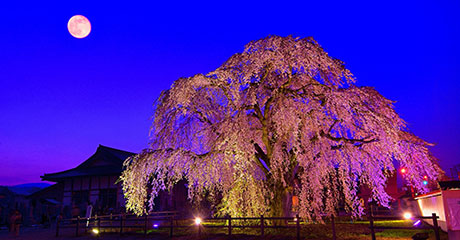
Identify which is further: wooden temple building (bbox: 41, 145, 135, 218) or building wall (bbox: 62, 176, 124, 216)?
wooden temple building (bbox: 41, 145, 135, 218)

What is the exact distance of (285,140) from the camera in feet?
42.7

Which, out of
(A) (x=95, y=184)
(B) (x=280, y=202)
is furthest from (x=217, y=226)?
(A) (x=95, y=184)

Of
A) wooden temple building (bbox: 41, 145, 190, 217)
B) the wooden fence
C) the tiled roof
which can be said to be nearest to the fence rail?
the wooden fence

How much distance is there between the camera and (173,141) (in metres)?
13.9

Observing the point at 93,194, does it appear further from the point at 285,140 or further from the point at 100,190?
the point at 285,140

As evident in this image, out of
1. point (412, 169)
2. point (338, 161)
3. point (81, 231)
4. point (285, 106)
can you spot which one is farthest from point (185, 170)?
point (81, 231)

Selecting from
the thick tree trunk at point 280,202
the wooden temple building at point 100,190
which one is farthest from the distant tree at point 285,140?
the wooden temple building at point 100,190

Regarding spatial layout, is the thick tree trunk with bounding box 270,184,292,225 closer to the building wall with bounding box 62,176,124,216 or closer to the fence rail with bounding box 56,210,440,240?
the fence rail with bounding box 56,210,440,240

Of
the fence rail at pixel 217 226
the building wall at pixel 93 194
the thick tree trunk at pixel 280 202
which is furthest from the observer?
the building wall at pixel 93 194

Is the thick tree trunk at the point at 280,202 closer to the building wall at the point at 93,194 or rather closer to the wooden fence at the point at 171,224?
the wooden fence at the point at 171,224

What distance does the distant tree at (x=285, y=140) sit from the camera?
11828mm

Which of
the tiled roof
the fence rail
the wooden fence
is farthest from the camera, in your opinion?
the tiled roof

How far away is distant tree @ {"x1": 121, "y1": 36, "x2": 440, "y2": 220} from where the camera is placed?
38.8ft

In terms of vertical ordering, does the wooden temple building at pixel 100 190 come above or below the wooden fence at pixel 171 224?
above
